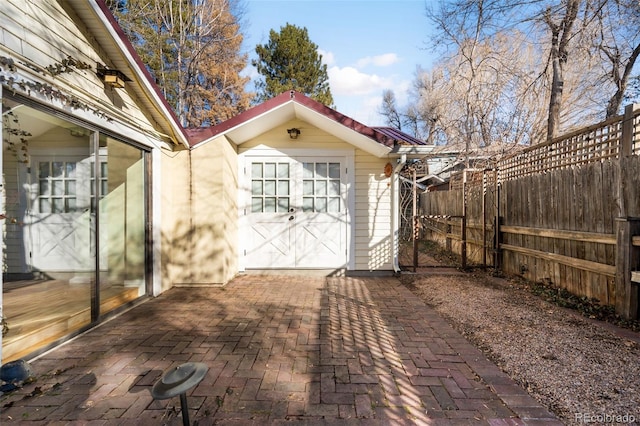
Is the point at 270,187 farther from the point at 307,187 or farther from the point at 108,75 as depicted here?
the point at 108,75

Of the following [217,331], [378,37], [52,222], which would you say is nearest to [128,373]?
[217,331]

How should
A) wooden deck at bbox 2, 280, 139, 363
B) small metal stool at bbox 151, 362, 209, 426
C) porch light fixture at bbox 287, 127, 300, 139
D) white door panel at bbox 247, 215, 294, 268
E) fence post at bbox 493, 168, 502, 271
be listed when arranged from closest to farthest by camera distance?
1. small metal stool at bbox 151, 362, 209, 426
2. wooden deck at bbox 2, 280, 139, 363
3. porch light fixture at bbox 287, 127, 300, 139
4. white door panel at bbox 247, 215, 294, 268
5. fence post at bbox 493, 168, 502, 271

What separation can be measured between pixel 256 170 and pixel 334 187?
61.2 inches

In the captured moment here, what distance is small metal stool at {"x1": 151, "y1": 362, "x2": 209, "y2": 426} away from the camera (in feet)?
4.40

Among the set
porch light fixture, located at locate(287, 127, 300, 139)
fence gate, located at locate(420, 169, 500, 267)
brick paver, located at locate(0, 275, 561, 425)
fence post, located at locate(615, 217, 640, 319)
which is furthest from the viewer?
fence gate, located at locate(420, 169, 500, 267)

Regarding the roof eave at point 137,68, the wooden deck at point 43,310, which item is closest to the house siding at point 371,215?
the roof eave at point 137,68

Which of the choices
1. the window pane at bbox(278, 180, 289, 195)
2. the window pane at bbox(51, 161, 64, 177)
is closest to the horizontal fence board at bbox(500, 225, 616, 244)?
the window pane at bbox(278, 180, 289, 195)

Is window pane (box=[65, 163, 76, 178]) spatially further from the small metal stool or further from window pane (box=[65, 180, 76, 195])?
the small metal stool

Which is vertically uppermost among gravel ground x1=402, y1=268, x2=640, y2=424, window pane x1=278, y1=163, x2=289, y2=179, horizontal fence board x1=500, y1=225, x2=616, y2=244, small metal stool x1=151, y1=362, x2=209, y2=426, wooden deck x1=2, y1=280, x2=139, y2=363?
window pane x1=278, y1=163, x2=289, y2=179

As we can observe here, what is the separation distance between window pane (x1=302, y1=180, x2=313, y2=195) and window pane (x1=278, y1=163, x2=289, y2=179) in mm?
367

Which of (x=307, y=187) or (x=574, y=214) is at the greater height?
(x=307, y=187)

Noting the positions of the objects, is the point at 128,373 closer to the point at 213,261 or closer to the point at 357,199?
the point at 213,261

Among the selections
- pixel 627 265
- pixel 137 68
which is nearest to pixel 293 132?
pixel 137 68

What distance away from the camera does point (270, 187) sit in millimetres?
5871
